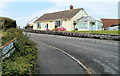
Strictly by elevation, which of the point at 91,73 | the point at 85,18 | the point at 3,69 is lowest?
the point at 91,73

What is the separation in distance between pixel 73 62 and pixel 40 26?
47379 mm

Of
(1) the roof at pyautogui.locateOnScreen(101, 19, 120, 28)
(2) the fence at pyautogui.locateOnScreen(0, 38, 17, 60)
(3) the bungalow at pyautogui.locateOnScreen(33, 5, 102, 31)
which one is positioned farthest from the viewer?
(1) the roof at pyautogui.locateOnScreen(101, 19, 120, 28)

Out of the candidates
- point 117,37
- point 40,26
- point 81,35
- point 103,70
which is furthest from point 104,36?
point 40,26

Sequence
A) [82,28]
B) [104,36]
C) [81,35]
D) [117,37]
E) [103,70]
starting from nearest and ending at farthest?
1. [103,70]
2. [117,37]
3. [104,36]
4. [81,35]
5. [82,28]

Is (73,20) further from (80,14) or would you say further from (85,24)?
(85,24)

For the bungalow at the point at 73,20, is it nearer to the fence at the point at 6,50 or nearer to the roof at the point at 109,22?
the roof at the point at 109,22

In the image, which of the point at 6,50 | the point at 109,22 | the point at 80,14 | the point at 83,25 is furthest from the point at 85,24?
the point at 6,50

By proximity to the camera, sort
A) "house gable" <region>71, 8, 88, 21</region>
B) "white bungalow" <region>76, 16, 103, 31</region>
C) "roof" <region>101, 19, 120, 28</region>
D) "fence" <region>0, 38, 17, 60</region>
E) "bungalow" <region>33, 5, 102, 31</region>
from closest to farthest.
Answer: "fence" <region>0, 38, 17, 60</region> → "white bungalow" <region>76, 16, 103, 31</region> → "bungalow" <region>33, 5, 102, 31</region> → "house gable" <region>71, 8, 88, 21</region> → "roof" <region>101, 19, 120, 28</region>

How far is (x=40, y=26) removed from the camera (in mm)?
56844

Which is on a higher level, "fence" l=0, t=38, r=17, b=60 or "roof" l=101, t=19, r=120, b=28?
"roof" l=101, t=19, r=120, b=28

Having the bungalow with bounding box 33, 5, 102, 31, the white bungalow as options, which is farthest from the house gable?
the white bungalow

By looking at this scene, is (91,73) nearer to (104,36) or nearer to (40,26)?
(104,36)

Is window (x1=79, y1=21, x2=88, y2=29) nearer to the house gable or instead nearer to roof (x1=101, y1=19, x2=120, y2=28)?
the house gable

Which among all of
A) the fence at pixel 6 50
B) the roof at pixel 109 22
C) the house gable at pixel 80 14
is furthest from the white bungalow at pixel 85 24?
the fence at pixel 6 50
